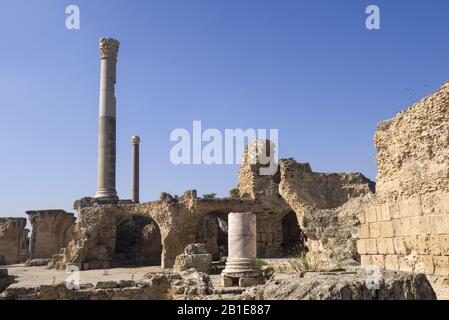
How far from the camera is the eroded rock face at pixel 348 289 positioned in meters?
4.40

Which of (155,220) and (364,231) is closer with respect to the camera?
(364,231)

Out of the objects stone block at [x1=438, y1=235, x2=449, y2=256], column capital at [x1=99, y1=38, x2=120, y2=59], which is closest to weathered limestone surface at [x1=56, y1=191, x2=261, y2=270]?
column capital at [x1=99, y1=38, x2=120, y2=59]

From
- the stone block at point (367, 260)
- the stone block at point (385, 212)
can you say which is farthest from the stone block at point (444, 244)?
the stone block at point (367, 260)

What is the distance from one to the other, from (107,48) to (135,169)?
1100 cm

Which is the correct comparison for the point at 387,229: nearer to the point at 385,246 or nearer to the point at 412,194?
the point at 385,246

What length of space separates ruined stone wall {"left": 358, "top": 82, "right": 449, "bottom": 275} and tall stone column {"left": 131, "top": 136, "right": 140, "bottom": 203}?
27306 mm

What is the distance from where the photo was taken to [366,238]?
10656mm

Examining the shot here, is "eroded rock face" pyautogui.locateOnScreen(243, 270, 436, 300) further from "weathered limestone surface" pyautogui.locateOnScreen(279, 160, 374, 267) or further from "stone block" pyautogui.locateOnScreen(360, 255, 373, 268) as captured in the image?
"weathered limestone surface" pyautogui.locateOnScreen(279, 160, 374, 267)

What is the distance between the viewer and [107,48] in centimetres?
2878

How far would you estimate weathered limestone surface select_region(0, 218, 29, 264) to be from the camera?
31641 millimetres

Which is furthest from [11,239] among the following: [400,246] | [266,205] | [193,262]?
[400,246]

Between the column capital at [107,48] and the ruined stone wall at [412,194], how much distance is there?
2145 centimetres

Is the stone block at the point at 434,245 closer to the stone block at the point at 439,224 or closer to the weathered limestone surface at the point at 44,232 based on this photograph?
the stone block at the point at 439,224
